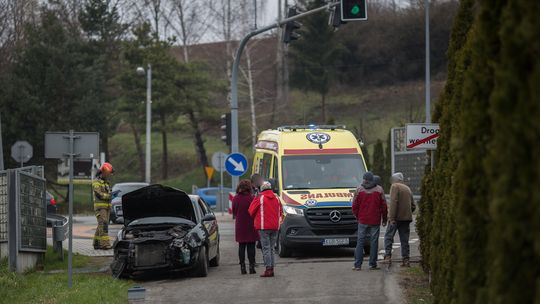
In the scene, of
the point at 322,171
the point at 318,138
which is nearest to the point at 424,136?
the point at 322,171

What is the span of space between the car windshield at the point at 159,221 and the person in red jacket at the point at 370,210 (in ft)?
9.49

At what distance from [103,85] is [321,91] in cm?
1754

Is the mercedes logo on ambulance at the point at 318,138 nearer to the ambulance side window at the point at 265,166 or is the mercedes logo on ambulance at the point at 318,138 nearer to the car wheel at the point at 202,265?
the ambulance side window at the point at 265,166

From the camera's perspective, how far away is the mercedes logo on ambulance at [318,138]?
21047 mm

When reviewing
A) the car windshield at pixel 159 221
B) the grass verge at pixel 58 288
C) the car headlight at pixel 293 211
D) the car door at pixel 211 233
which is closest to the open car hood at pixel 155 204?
the car windshield at pixel 159 221

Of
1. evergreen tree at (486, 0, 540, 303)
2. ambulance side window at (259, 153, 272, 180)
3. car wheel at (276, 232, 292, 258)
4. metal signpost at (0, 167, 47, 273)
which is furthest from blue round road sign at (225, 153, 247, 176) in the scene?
evergreen tree at (486, 0, 540, 303)

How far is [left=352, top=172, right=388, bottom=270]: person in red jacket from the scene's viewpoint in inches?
679

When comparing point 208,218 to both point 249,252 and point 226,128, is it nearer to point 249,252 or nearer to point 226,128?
point 249,252

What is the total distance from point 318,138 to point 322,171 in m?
0.85

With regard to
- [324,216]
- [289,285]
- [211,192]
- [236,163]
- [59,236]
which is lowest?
[211,192]

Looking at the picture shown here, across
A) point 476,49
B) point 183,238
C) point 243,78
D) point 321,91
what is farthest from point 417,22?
point 476,49

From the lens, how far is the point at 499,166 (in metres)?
6.44

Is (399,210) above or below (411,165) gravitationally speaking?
above

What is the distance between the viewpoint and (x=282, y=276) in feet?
54.4
